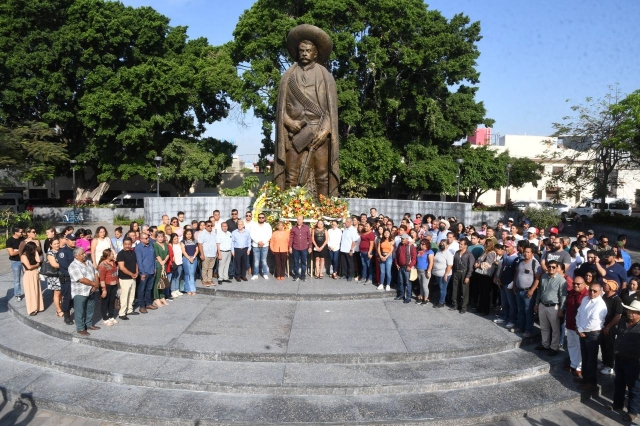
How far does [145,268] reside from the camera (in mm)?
8672

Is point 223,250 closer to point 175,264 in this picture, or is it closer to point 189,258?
point 189,258

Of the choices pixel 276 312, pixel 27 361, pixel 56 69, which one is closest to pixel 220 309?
pixel 276 312

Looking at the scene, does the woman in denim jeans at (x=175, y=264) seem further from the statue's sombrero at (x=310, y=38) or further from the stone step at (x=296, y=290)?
the statue's sombrero at (x=310, y=38)

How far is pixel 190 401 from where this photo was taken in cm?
608

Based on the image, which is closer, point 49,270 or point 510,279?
point 510,279

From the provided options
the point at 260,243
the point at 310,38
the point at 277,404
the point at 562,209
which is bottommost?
the point at 277,404

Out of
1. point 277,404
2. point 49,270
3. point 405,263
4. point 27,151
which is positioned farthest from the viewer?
point 27,151

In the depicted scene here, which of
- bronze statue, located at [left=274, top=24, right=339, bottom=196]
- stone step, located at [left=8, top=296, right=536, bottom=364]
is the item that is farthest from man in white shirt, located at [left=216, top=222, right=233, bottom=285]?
bronze statue, located at [left=274, top=24, right=339, bottom=196]

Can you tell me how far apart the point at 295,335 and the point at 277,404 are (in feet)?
6.10

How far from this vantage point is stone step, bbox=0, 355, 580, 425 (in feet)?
18.8

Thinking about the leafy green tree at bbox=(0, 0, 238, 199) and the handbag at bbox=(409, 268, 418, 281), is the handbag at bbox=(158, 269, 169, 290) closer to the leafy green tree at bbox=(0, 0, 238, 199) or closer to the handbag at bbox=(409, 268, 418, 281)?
the handbag at bbox=(409, 268, 418, 281)

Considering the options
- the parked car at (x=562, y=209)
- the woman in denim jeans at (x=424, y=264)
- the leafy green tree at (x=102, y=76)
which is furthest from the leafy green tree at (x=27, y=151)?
the parked car at (x=562, y=209)

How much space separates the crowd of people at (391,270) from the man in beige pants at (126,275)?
0.02m

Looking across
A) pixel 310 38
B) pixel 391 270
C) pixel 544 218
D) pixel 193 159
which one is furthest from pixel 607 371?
pixel 193 159
